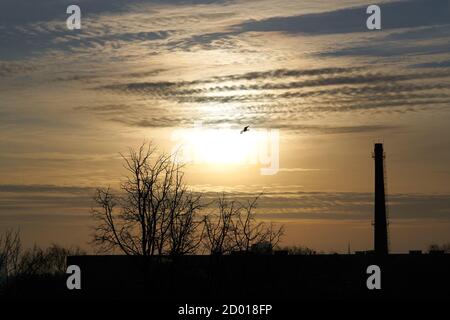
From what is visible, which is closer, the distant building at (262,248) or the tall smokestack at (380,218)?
the distant building at (262,248)

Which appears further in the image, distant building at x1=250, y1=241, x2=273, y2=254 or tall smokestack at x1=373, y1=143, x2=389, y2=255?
tall smokestack at x1=373, y1=143, x2=389, y2=255

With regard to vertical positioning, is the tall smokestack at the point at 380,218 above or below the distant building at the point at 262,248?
above

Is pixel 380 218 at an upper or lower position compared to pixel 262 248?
upper

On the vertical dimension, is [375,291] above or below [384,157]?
below

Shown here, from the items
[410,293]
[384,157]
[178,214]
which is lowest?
[410,293]

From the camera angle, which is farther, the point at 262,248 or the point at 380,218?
the point at 380,218

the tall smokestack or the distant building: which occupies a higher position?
the tall smokestack

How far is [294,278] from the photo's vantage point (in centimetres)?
5838
